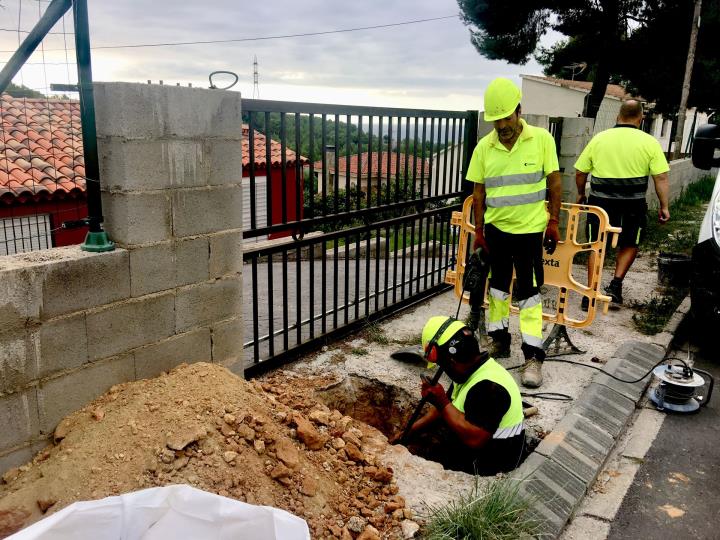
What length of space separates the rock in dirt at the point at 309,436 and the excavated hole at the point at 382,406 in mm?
1019

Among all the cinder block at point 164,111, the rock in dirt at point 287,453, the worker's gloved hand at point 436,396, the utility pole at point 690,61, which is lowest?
the rock in dirt at point 287,453

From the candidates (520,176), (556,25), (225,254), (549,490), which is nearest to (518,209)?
(520,176)

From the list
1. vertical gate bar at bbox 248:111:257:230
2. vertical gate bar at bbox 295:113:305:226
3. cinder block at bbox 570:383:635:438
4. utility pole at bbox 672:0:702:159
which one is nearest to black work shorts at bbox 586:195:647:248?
cinder block at bbox 570:383:635:438

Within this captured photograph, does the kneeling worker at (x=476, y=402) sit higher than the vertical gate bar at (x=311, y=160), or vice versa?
the vertical gate bar at (x=311, y=160)

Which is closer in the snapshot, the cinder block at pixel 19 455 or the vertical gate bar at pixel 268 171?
the cinder block at pixel 19 455

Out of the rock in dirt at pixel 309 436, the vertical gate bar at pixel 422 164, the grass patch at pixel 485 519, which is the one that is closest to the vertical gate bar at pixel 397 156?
the vertical gate bar at pixel 422 164

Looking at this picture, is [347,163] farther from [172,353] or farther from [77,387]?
[77,387]

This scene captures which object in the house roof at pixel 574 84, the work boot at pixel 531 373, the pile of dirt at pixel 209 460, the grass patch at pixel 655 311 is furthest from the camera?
the house roof at pixel 574 84

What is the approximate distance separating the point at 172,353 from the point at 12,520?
4.16ft

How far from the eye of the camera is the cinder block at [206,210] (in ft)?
11.8

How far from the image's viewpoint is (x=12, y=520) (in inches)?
105

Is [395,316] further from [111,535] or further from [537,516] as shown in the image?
[111,535]

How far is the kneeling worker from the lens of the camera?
3609mm

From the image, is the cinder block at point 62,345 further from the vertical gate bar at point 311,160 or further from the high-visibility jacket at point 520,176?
the high-visibility jacket at point 520,176
